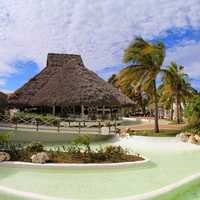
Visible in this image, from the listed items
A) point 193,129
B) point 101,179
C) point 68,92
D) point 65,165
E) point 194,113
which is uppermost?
point 68,92

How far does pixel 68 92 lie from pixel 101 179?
2031cm

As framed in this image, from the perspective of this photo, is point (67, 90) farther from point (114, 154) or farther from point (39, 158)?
point (39, 158)

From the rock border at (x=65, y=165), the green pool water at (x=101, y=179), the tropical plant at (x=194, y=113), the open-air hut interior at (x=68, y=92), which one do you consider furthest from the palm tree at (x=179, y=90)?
the rock border at (x=65, y=165)

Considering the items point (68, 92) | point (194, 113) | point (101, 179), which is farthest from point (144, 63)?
point (101, 179)

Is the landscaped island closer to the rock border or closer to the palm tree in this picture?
the rock border

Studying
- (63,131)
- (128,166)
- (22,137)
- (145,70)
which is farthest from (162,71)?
(128,166)

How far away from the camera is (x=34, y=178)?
1170cm

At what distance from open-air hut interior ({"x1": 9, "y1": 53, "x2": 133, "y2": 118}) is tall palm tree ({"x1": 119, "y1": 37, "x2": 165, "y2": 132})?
602 centimetres

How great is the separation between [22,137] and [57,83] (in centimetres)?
1042

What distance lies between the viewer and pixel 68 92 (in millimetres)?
31500

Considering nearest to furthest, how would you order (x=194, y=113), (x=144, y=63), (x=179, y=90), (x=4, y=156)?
(x=4, y=156), (x=194, y=113), (x=144, y=63), (x=179, y=90)

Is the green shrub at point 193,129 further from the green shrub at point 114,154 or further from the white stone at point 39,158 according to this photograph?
the white stone at point 39,158

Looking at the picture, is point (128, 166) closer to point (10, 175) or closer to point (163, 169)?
point (163, 169)

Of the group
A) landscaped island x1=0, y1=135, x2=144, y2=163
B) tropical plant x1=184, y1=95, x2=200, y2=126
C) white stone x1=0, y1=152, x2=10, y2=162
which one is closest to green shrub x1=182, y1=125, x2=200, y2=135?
tropical plant x1=184, y1=95, x2=200, y2=126
